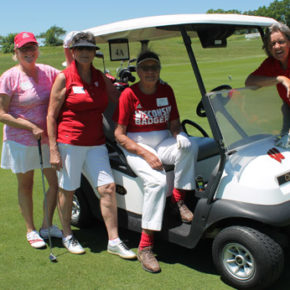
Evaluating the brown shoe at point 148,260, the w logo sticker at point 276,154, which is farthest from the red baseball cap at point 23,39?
the w logo sticker at point 276,154

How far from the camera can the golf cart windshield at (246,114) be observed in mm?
2662

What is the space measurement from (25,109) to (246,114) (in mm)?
1676

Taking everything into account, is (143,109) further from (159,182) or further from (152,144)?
(159,182)

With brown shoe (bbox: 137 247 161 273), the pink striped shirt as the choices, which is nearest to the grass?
A: brown shoe (bbox: 137 247 161 273)

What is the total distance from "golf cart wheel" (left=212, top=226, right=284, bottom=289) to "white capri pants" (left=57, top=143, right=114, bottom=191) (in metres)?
1.01

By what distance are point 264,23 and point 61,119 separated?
165 cm

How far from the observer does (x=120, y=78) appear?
430 cm

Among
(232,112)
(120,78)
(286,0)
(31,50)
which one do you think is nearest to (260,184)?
(232,112)

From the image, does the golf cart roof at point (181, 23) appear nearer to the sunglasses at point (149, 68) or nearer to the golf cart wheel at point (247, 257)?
the sunglasses at point (149, 68)

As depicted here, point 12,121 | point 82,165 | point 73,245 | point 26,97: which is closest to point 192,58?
point 82,165

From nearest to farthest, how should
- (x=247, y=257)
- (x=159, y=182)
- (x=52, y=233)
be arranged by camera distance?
1. (x=247, y=257)
2. (x=159, y=182)
3. (x=52, y=233)

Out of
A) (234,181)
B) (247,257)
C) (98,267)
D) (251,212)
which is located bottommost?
(98,267)

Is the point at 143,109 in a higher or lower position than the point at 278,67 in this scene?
lower

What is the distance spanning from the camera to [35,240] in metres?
3.39
